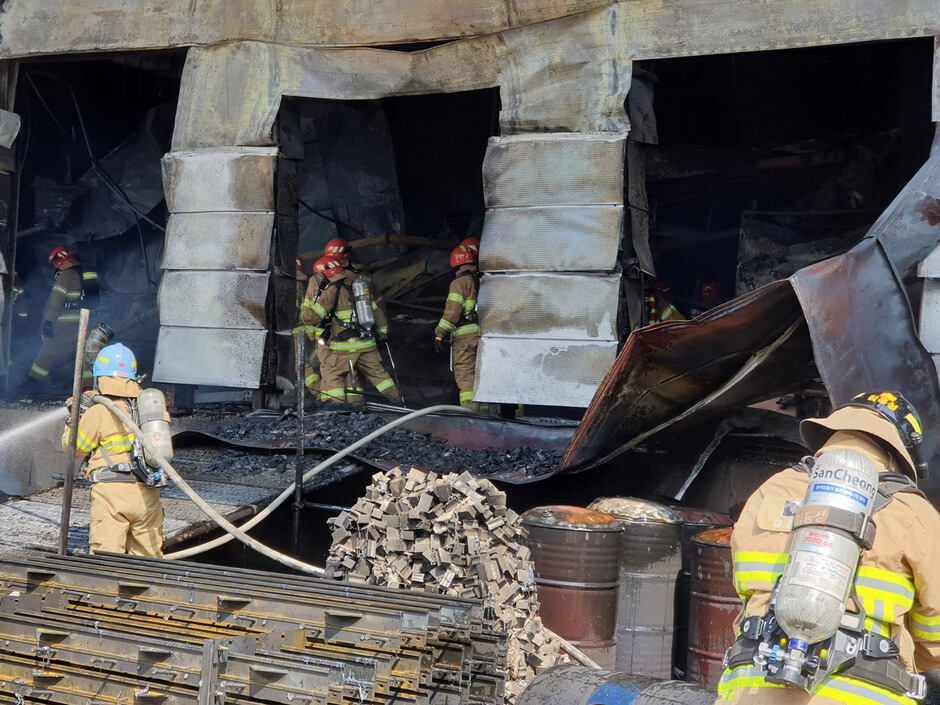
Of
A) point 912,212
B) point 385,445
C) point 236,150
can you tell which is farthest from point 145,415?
point 912,212

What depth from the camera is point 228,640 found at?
3686mm

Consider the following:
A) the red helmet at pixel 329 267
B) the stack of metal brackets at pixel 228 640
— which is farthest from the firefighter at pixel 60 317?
the stack of metal brackets at pixel 228 640

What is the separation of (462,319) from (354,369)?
1385 mm

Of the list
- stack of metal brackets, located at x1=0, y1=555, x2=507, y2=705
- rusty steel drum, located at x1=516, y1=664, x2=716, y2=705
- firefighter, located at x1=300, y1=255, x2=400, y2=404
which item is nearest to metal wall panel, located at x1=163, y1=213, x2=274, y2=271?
firefighter, located at x1=300, y1=255, x2=400, y2=404

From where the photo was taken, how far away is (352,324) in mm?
11414

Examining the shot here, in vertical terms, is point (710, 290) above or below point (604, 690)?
above

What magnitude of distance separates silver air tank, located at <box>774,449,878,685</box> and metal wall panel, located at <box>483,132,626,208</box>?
5.85 m

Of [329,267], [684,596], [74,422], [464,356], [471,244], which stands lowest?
[684,596]

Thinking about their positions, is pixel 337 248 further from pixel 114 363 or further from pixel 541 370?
pixel 114 363

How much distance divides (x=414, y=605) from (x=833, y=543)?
1.95 m

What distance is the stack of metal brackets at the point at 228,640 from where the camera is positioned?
3430 millimetres

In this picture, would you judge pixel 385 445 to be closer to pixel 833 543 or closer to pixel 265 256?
pixel 265 256

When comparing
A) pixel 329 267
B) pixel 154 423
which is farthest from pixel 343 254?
pixel 154 423

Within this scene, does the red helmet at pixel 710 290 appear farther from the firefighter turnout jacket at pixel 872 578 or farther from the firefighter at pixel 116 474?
the firefighter turnout jacket at pixel 872 578
